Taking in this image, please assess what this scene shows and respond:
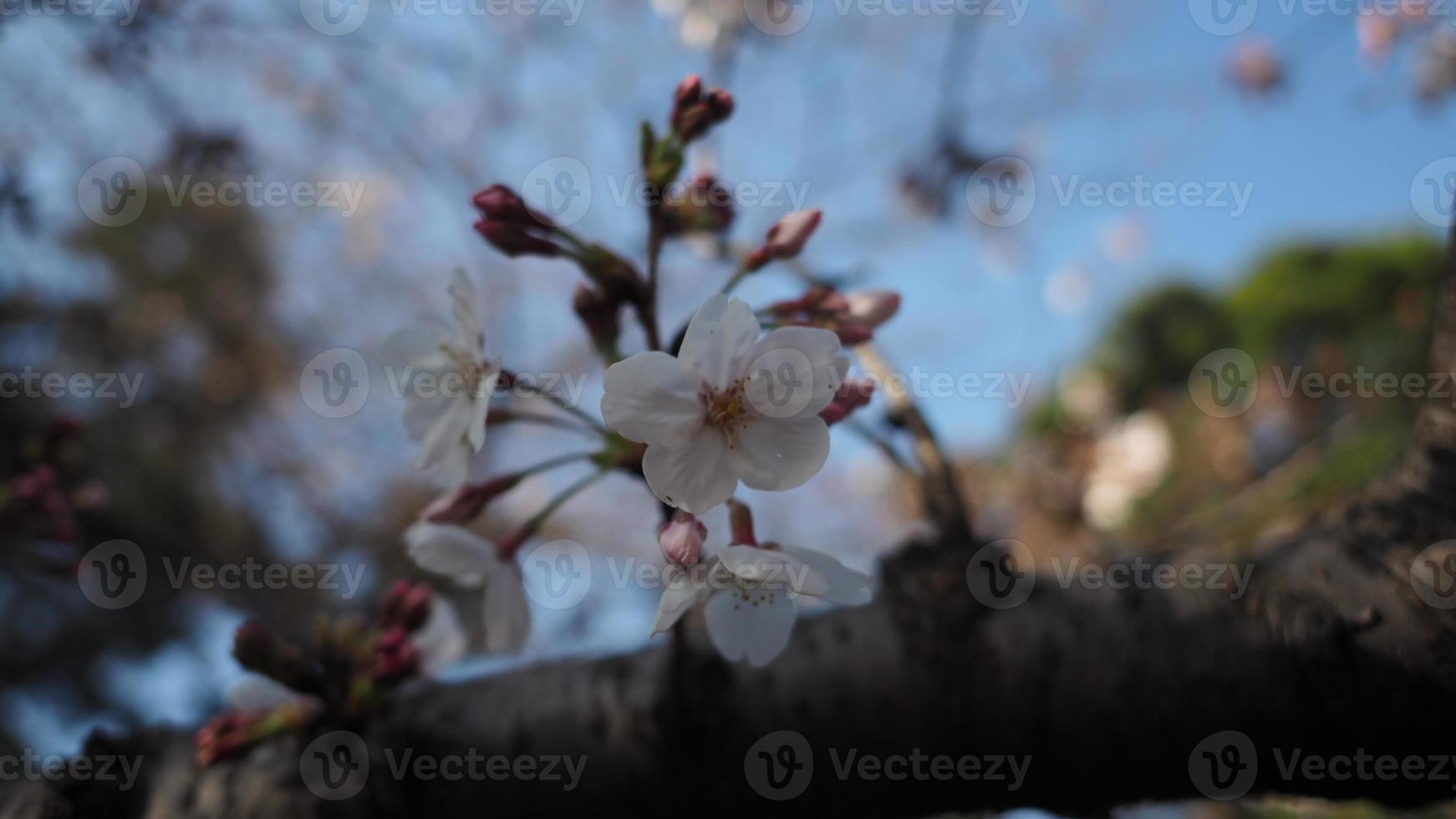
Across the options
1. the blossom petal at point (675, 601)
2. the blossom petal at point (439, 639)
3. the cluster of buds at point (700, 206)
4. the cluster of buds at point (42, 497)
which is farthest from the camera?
the cluster of buds at point (42, 497)

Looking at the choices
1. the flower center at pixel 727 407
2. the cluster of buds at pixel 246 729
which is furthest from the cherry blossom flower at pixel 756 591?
the cluster of buds at pixel 246 729

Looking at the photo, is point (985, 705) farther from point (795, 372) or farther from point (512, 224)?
point (512, 224)

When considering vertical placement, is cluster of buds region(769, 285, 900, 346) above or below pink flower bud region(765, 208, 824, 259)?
below

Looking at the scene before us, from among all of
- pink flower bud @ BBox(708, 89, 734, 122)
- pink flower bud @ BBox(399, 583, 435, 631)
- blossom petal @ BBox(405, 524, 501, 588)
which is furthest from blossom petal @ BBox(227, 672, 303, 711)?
pink flower bud @ BBox(708, 89, 734, 122)

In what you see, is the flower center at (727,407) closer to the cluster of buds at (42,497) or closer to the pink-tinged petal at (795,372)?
the pink-tinged petal at (795,372)

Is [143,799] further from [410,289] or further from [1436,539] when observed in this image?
[410,289]

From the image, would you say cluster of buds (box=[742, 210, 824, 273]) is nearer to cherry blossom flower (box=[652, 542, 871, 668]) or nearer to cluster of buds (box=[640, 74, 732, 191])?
cluster of buds (box=[640, 74, 732, 191])

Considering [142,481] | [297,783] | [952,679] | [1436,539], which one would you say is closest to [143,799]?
[297,783]
